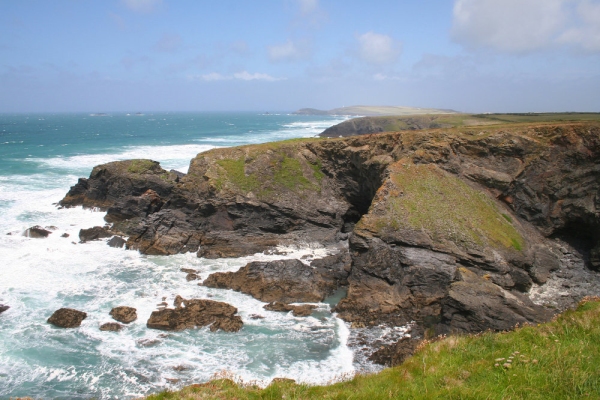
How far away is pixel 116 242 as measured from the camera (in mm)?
35656

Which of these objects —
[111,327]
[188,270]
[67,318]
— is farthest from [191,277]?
[67,318]

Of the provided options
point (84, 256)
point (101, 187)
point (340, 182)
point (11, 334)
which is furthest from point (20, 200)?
point (340, 182)

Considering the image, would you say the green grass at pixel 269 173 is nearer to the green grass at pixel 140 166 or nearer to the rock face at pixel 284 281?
the green grass at pixel 140 166

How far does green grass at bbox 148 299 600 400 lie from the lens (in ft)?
27.5

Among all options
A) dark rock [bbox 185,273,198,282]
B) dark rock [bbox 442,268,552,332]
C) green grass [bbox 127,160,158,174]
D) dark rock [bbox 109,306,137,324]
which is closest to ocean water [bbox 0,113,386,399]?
dark rock [bbox 185,273,198,282]

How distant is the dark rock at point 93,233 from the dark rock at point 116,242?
196cm

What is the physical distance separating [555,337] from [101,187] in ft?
150

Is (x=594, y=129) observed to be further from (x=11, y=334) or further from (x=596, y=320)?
(x=11, y=334)

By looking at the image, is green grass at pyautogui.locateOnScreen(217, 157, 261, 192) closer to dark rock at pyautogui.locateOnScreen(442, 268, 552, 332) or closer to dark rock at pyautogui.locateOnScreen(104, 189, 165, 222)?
dark rock at pyautogui.locateOnScreen(104, 189, 165, 222)

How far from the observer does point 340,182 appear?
41.1 m

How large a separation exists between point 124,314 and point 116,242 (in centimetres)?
1342

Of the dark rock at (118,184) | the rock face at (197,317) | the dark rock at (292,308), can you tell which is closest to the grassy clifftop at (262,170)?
the dark rock at (118,184)

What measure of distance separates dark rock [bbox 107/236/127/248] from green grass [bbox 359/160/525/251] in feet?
69.7

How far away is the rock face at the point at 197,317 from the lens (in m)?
23.0
